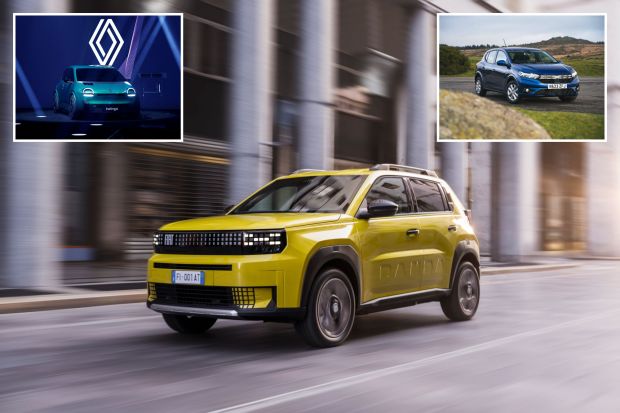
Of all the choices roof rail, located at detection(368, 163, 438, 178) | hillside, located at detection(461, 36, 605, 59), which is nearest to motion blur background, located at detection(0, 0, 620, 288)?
hillside, located at detection(461, 36, 605, 59)

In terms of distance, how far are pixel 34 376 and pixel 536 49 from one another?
12950 millimetres

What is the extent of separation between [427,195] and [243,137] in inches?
378

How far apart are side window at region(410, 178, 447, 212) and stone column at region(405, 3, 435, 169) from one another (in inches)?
638

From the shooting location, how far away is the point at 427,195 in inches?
351

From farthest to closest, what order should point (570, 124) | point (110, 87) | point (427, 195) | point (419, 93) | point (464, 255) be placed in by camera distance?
point (419, 93) → point (570, 124) → point (110, 87) → point (464, 255) → point (427, 195)

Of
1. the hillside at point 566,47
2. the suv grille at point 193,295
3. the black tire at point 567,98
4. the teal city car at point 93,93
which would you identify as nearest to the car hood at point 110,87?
the teal city car at point 93,93

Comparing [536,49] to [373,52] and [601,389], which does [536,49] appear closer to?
[373,52]

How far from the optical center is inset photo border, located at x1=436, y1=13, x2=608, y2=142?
16.5 meters

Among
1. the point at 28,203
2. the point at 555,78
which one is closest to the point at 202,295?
the point at 28,203

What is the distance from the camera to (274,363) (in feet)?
21.2

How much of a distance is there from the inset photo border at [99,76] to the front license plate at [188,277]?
21.1ft

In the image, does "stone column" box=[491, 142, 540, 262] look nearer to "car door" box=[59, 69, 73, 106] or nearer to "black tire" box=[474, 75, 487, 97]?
"black tire" box=[474, 75, 487, 97]

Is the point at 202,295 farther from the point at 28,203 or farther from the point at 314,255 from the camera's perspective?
the point at 28,203

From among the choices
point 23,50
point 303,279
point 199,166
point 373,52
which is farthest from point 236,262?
point 373,52
